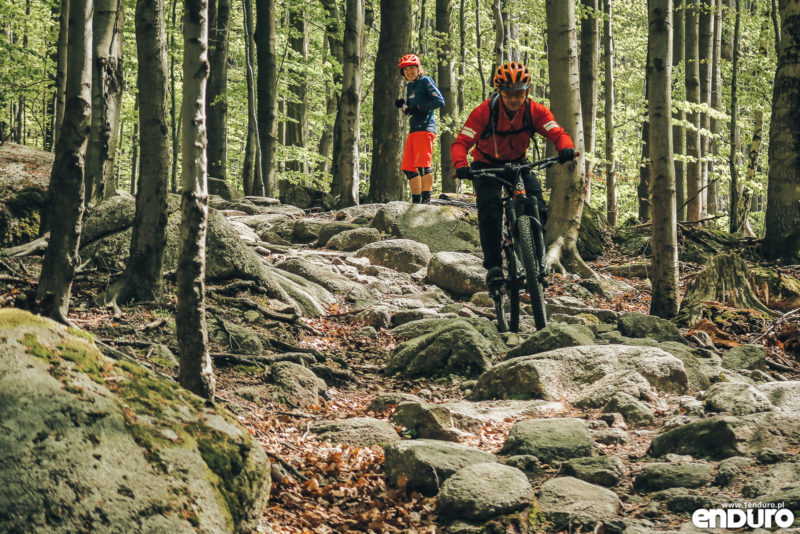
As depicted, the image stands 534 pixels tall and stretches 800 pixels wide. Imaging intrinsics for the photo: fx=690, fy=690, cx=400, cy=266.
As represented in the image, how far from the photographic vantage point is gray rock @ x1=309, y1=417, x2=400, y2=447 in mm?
4844

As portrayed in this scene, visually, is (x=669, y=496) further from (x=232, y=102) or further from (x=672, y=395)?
(x=232, y=102)

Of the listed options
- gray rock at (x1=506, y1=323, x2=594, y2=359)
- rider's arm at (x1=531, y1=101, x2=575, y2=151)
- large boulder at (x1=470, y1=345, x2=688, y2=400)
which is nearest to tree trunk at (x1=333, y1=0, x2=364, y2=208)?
rider's arm at (x1=531, y1=101, x2=575, y2=151)

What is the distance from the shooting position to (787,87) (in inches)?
424

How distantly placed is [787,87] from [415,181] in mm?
6195

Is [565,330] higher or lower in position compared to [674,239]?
lower

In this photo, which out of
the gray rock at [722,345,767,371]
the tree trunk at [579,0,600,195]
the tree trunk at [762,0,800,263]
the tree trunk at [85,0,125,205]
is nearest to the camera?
the tree trunk at [85,0,125,205]

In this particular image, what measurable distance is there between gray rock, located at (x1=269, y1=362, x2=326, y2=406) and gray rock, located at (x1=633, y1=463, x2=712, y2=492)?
2.84 meters

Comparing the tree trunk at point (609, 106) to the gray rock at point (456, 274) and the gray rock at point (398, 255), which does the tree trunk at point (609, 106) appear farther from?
the gray rock at point (456, 274)

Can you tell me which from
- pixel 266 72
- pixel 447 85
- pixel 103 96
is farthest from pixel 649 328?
pixel 447 85

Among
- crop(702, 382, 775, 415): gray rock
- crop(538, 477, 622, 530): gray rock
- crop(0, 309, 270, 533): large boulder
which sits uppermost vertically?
crop(0, 309, 270, 533): large boulder

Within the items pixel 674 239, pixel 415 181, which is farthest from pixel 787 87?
pixel 415 181

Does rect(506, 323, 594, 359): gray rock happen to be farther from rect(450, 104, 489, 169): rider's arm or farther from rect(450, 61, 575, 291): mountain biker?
rect(450, 104, 489, 169): rider's arm

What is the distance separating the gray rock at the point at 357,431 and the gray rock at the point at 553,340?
2.15 m

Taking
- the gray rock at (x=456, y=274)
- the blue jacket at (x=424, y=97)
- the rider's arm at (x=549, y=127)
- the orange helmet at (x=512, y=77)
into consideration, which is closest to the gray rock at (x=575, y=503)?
the rider's arm at (x=549, y=127)
